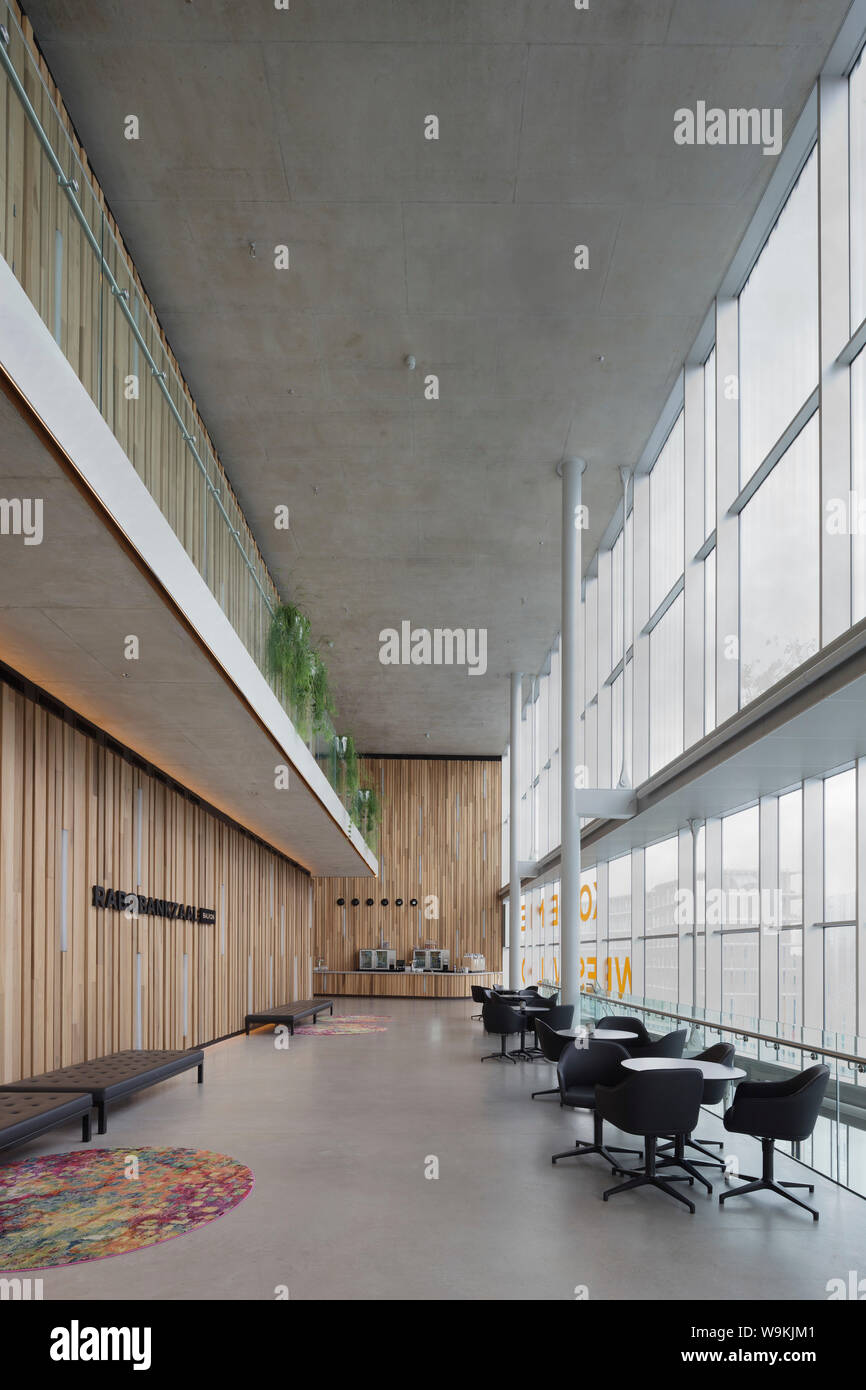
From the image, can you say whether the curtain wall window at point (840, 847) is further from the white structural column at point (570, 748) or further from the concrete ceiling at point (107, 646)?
the concrete ceiling at point (107, 646)

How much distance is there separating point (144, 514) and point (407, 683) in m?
16.3

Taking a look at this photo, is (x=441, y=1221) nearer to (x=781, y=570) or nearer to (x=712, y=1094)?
(x=712, y=1094)

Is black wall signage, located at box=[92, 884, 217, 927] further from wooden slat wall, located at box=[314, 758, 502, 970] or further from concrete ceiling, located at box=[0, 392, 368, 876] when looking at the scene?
wooden slat wall, located at box=[314, 758, 502, 970]

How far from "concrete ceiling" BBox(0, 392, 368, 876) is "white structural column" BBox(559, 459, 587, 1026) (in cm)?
310

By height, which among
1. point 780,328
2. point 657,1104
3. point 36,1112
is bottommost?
point 36,1112

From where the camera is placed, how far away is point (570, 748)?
12.1 metres

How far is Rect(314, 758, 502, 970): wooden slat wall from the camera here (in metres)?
27.7

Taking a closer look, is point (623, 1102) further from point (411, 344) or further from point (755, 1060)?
point (411, 344)

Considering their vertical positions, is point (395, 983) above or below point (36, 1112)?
below

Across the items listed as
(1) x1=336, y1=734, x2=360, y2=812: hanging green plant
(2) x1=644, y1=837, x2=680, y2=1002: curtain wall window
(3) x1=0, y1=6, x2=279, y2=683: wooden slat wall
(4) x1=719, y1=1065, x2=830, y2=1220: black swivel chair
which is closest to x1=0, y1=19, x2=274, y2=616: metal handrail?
(3) x1=0, y1=6, x2=279, y2=683: wooden slat wall

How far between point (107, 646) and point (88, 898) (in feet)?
11.1

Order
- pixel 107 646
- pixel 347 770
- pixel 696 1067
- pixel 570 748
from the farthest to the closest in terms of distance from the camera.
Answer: pixel 347 770
pixel 570 748
pixel 107 646
pixel 696 1067

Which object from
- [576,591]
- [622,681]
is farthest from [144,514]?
[622,681]

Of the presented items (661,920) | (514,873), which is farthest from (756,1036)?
(514,873)
